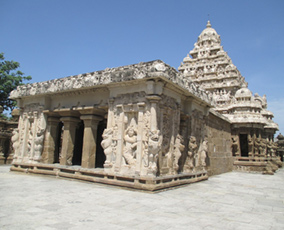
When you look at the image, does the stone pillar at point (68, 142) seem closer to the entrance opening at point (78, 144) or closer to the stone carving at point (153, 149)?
the entrance opening at point (78, 144)

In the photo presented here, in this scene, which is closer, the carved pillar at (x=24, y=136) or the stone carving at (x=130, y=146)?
the stone carving at (x=130, y=146)

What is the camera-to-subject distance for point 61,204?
210 inches

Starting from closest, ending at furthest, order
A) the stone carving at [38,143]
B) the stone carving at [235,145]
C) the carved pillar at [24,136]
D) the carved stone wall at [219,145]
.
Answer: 1. the stone carving at [38,143]
2. the carved pillar at [24,136]
3. the carved stone wall at [219,145]
4. the stone carving at [235,145]

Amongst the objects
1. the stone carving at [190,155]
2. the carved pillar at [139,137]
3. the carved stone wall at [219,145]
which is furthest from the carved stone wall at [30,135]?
the carved stone wall at [219,145]

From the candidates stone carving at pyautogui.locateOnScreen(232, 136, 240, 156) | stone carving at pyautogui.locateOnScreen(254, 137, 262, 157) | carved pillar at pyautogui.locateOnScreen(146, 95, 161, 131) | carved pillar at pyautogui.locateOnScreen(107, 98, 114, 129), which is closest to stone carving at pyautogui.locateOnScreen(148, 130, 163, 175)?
carved pillar at pyautogui.locateOnScreen(146, 95, 161, 131)

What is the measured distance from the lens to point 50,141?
11102 mm

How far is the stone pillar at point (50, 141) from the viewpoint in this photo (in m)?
10.9

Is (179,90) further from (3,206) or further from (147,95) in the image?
(3,206)

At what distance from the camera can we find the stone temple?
770 cm

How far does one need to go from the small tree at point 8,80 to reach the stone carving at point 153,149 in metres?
23.4

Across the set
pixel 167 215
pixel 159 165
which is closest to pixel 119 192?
pixel 159 165

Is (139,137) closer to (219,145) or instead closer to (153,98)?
(153,98)

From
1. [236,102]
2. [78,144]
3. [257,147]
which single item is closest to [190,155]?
[78,144]

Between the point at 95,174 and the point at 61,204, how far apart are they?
322cm
